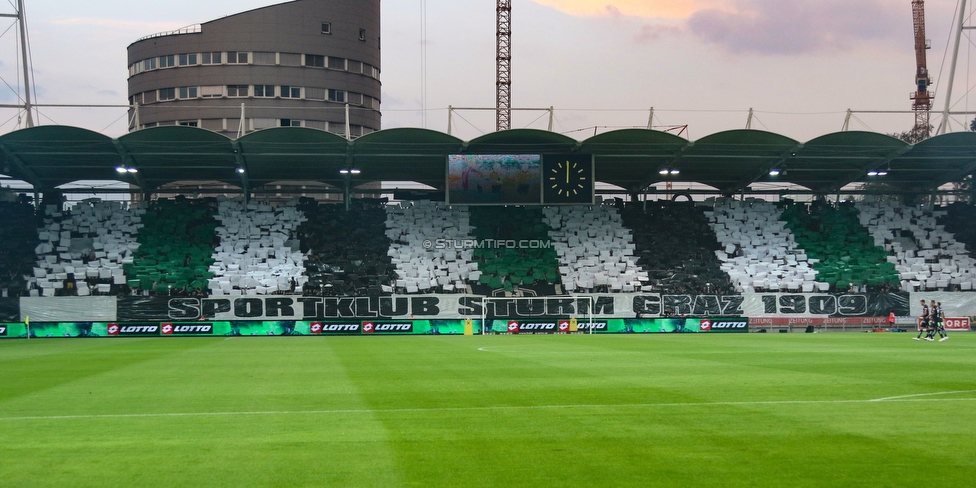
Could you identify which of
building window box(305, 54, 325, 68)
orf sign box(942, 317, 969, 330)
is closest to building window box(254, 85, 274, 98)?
building window box(305, 54, 325, 68)

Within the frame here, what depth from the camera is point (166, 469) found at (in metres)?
9.78

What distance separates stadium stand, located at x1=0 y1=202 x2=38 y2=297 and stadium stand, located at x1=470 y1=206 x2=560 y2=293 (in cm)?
2595

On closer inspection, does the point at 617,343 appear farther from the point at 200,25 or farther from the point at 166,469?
the point at 200,25

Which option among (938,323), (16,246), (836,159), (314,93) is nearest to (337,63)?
(314,93)

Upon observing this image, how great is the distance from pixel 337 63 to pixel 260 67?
31.1 feet

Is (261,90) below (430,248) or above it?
above

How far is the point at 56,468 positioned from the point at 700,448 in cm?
774

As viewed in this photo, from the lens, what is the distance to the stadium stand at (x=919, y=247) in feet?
169

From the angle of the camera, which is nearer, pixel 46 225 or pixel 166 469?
pixel 166 469

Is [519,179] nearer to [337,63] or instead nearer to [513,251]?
[513,251]

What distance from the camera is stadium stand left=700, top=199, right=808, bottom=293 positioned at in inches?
2015

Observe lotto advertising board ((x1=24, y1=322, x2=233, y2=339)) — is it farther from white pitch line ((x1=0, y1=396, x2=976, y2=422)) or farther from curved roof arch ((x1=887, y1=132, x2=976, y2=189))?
curved roof arch ((x1=887, y1=132, x2=976, y2=189))

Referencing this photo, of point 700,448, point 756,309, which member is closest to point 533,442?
point 700,448
